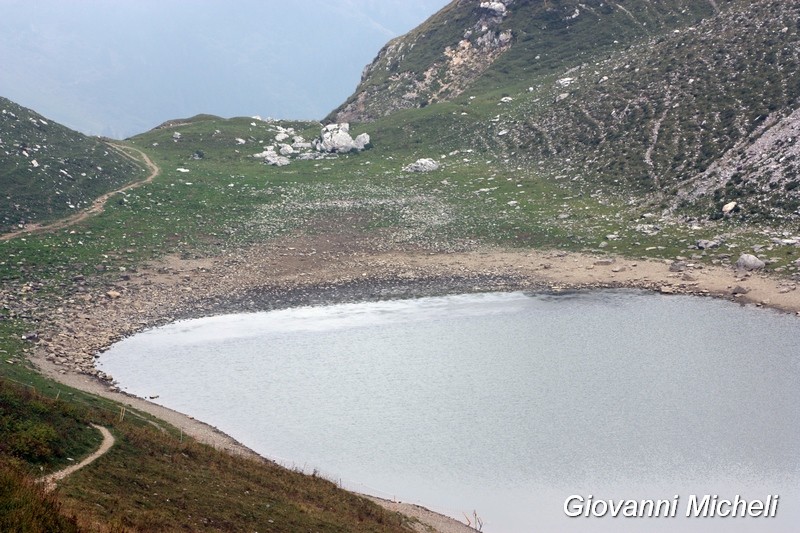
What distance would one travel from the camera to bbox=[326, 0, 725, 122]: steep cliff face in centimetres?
12694

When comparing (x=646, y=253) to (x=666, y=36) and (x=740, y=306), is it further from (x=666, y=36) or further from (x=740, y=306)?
(x=666, y=36)

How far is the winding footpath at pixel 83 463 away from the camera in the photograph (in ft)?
85.8

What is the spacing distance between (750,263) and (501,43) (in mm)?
83430

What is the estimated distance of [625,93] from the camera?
102938mm

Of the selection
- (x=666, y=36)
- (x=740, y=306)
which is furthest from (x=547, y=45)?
(x=740, y=306)

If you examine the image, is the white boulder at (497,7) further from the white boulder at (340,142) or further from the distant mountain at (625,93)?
the white boulder at (340,142)

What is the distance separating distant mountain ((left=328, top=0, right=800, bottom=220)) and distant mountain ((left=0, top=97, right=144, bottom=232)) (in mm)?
45725

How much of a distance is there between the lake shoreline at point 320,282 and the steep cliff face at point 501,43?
2380 inches

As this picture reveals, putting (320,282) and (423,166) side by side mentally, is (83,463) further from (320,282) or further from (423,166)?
(423,166)

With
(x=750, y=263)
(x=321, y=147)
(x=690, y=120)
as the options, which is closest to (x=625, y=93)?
(x=690, y=120)

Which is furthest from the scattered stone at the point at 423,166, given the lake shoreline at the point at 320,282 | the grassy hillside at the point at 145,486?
the grassy hillside at the point at 145,486

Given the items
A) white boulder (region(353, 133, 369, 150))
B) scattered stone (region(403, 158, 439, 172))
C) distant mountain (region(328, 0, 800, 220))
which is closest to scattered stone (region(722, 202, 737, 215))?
distant mountain (region(328, 0, 800, 220))

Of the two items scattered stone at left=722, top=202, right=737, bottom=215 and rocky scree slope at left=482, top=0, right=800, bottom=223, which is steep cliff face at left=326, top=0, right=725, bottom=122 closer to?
rocky scree slope at left=482, top=0, right=800, bottom=223

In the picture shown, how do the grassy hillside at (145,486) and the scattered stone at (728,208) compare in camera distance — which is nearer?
the grassy hillside at (145,486)
